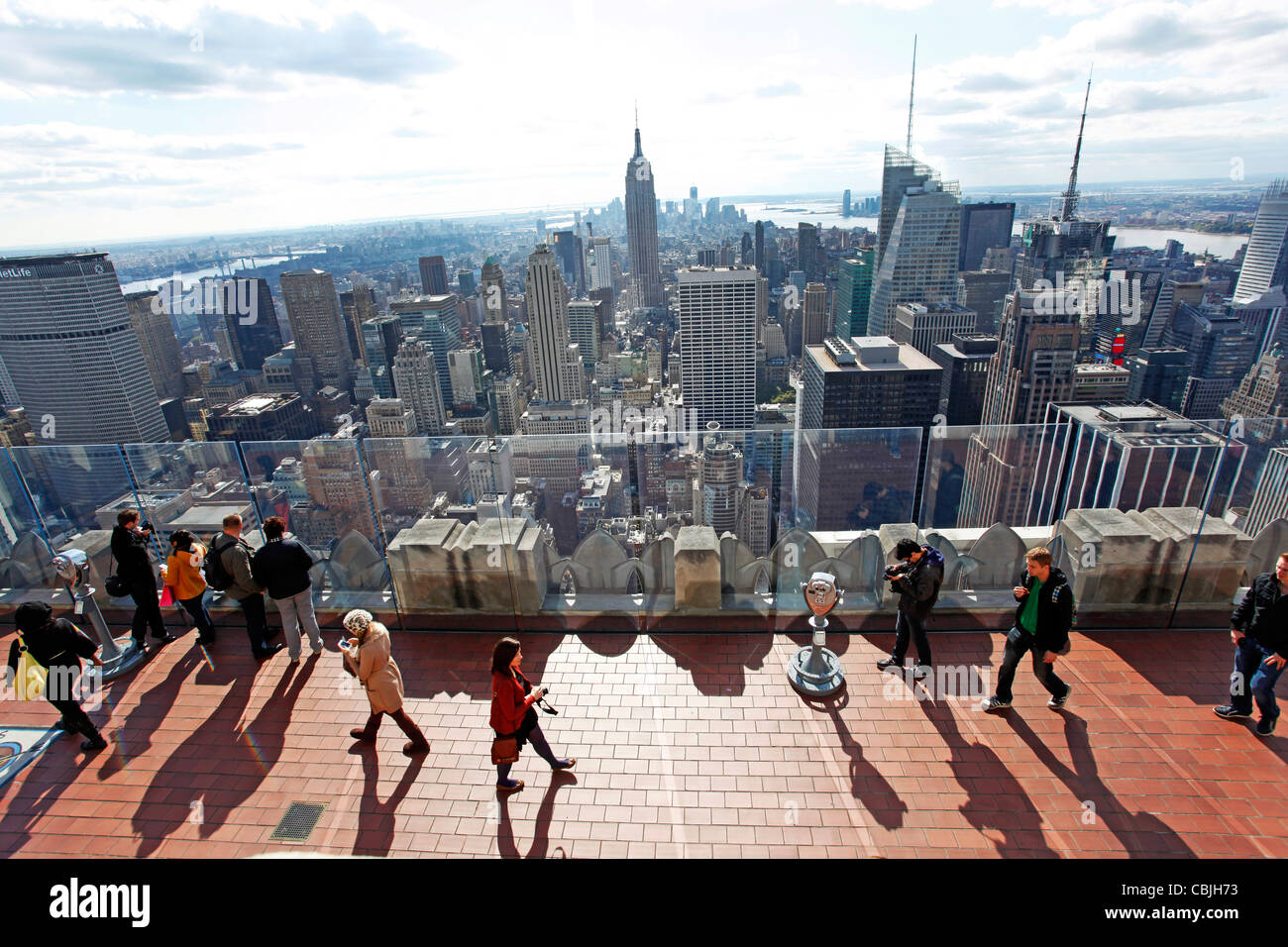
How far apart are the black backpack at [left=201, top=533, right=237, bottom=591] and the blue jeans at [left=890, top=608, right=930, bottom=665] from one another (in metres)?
6.12

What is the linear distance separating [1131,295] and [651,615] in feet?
311

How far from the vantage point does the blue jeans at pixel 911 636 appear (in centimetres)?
517

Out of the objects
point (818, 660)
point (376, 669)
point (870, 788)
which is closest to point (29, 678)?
point (376, 669)

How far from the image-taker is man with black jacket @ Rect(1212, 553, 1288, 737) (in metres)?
4.28

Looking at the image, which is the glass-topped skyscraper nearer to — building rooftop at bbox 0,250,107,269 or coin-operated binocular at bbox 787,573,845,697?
building rooftop at bbox 0,250,107,269

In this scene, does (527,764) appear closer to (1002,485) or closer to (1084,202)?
(1002,485)

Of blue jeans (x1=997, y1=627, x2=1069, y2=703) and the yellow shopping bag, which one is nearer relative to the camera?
blue jeans (x1=997, y1=627, x2=1069, y2=703)

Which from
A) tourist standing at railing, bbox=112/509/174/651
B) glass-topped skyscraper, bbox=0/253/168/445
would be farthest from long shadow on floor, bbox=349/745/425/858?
glass-topped skyscraper, bbox=0/253/168/445

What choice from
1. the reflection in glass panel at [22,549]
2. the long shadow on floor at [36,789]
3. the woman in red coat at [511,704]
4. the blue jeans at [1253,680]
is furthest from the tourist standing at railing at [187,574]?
the blue jeans at [1253,680]

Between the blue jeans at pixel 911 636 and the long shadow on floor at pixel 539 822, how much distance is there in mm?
3015

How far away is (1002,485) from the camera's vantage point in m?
6.59

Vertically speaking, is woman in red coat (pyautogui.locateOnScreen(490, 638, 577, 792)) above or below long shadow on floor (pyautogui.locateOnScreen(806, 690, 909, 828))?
above

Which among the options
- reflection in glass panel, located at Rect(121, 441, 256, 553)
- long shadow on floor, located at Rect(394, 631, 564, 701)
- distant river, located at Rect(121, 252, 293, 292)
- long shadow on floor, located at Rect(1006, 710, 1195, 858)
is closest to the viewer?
long shadow on floor, located at Rect(1006, 710, 1195, 858)
